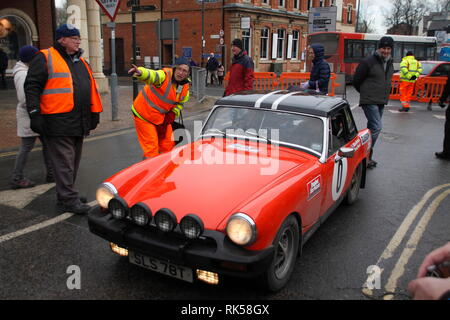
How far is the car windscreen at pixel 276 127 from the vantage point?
4.19 meters

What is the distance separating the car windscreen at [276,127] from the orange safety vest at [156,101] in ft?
3.84

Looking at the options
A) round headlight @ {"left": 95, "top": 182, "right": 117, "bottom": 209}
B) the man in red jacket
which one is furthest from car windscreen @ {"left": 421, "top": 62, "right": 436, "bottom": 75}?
round headlight @ {"left": 95, "top": 182, "right": 117, "bottom": 209}

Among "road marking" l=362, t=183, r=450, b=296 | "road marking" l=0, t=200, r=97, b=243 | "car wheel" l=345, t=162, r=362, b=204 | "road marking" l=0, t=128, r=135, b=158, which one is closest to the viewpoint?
"road marking" l=362, t=183, r=450, b=296

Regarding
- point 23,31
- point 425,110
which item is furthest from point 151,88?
point 23,31

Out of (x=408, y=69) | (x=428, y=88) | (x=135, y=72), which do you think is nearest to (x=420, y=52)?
(x=428, y=88)

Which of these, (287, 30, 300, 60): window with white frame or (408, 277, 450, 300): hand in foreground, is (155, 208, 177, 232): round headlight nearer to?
(408, 277, 450, 300): hand in foreground

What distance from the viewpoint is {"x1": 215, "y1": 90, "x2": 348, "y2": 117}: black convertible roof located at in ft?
14.2

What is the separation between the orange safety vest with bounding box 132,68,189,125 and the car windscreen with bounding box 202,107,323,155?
1.17m

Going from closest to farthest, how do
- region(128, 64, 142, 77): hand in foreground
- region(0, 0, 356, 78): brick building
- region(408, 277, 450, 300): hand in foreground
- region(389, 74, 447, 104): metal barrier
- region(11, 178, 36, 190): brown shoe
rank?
region(408, 277, 450, 300): hand in foreground → region(128, 64, 142, 77): hand in foreground → region(11, 178, 36, 190): brown shoe → region(389, 74, 447, 104): metal barrier → region(0, 0, 356, 78): brick building

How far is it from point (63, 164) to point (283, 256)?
9.38 feet

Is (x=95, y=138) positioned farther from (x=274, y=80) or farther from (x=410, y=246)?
(x=274, y=80)

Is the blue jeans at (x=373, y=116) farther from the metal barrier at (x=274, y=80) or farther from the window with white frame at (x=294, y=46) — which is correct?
the window with white frame at (x=294, y=46)
